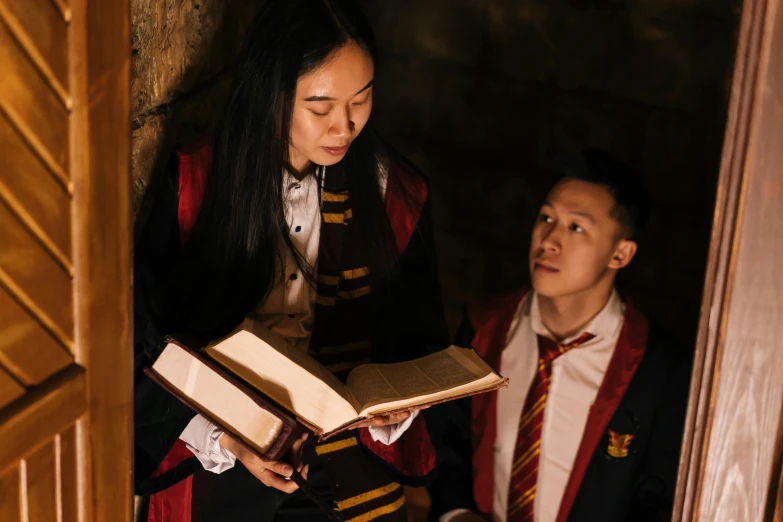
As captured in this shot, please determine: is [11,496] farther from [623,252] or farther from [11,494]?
[623,252]

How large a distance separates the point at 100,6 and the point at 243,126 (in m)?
0.45

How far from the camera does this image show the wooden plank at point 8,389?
1.10 meters

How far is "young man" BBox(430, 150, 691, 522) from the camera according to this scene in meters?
1.80

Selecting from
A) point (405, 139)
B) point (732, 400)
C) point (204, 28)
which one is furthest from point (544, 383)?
point (204, 28)

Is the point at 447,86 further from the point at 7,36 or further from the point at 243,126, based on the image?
the point at 7,36

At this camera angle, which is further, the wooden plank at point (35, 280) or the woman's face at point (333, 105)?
the woman's face at point (333, 105)

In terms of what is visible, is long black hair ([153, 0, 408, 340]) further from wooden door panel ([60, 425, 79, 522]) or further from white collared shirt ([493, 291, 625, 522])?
white collared shirt ([493, 291, 625, 522])

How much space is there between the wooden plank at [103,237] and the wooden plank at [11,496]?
0.39ft

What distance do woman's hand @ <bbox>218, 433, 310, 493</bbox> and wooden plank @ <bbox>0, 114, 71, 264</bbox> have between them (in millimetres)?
521

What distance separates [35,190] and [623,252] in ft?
3.79

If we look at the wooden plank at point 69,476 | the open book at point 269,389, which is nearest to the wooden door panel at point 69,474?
the wooden plank at point 69,476

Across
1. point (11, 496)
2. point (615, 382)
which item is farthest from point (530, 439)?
point (11, 496)

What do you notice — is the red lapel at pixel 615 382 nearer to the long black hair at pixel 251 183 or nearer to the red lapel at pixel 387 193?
the red lapel at pixel 387 193

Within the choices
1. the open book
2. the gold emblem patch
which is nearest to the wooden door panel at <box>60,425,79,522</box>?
the open book
